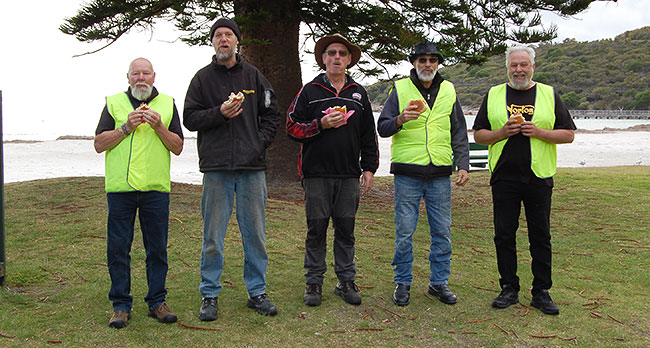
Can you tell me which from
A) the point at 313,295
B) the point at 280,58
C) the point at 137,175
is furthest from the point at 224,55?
the point at 280,58

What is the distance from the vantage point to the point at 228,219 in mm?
4203

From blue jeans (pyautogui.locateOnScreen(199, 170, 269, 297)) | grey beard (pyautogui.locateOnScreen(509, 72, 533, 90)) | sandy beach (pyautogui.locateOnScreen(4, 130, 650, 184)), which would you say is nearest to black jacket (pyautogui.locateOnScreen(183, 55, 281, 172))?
blue jeans (pyautogui.locateOnScreen(199, 170, 269, 297))

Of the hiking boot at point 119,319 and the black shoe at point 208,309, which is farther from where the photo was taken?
the black shoe at point 208,309

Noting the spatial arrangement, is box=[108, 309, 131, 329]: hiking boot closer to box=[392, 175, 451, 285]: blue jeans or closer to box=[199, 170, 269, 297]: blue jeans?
box=[199, 170, 269, 297]: blue jeans

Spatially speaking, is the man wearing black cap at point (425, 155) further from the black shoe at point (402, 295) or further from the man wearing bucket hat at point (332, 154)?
the man wearing bucket hat at point (332, 154)

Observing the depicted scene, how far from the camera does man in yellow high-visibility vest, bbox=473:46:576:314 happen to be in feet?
14.1

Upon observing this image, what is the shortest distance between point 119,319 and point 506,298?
2865 millimetres

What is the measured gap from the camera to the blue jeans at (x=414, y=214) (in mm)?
4477

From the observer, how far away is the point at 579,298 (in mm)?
4734

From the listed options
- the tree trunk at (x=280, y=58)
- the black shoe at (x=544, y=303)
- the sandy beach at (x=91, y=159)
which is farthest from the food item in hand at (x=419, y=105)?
the sandy beach at (x=91, y=159)

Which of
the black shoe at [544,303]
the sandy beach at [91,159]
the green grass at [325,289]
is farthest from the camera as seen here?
the sandy beach at [91,159]

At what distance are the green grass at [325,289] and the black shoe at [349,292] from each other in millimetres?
63

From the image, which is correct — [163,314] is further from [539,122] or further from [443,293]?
[539,122]

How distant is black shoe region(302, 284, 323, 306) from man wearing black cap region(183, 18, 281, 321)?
12.1 inches
